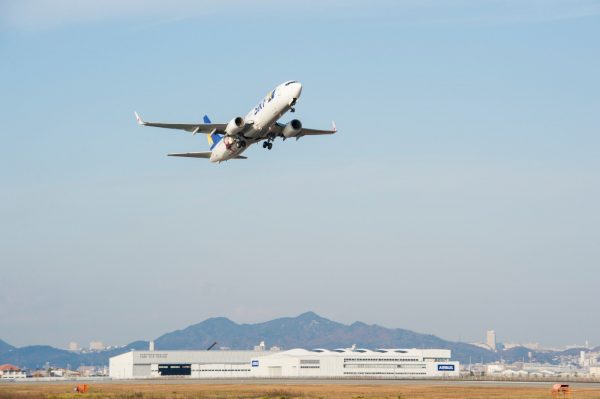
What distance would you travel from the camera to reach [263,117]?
97062 millimetres

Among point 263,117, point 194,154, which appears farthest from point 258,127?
point 194,154

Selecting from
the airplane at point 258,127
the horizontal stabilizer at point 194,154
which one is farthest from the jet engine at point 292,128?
the horizontal stabilizer at point 194,154

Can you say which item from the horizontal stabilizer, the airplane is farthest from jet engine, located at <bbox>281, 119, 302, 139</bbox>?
the horizontal stabilizer

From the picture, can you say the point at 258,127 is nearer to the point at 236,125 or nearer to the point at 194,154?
the point at 236,125

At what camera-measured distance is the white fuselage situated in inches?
3679

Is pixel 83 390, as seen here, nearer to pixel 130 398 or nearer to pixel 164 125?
pixel 130 398

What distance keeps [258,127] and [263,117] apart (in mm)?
1877

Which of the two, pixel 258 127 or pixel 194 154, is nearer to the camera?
pixel 258 127

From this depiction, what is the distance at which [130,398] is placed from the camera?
96.6 metres

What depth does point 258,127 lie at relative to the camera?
324 ft

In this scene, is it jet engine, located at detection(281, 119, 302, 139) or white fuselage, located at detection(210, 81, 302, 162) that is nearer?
white fuselage, located at detection(210, 81, 302, 162)

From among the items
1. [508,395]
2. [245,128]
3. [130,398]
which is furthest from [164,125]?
[508,395]

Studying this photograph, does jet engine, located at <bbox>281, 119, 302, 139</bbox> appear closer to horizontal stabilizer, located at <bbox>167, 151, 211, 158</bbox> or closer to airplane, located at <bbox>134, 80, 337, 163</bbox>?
airplane, located at <bbox>134, 80, 337, 163</bbox>

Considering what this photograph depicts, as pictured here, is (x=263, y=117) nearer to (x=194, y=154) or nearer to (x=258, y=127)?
(x=258, y=127)
